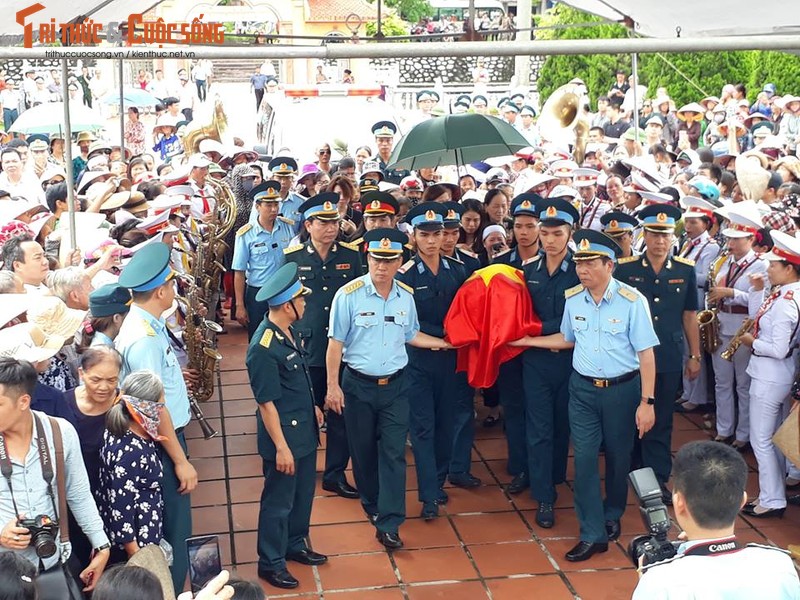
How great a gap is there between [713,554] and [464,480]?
3.92 meters

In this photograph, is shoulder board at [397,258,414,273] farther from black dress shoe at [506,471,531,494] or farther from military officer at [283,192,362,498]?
black dress shoe at [506,471,531,494]

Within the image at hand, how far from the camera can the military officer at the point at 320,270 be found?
275 inches

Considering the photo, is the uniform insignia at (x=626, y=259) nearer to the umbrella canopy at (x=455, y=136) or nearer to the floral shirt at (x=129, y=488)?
the umbrella canopy at (x=455, y=136)

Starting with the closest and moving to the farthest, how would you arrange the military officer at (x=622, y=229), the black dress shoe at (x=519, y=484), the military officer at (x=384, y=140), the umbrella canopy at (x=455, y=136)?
1. the black dress shoe at (x=519, y=484)
2. the military officer at (x=622, y=229)
3. the umbrella canopy at (x=455, y=136)
4. the military officer at (x=384, y=140)

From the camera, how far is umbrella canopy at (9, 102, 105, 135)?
530 inches

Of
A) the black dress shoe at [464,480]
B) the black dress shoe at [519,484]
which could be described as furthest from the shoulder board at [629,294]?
the black dress shoe at [464,480]

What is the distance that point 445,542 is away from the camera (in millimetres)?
5930

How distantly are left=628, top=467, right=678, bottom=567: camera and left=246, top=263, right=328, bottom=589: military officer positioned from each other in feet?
Result: 7.55

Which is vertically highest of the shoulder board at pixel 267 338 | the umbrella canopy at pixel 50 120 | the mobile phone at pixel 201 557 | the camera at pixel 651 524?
the umbrella canopy at pixel 50 120

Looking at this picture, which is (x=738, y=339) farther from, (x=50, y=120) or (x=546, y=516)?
(x=50, y=120)

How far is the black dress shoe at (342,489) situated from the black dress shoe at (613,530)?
1637 millimetres

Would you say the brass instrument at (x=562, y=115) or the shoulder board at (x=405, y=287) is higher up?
the brass instrument at (x=562, y=115)

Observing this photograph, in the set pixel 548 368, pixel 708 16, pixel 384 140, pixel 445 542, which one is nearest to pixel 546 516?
pixel 445 542

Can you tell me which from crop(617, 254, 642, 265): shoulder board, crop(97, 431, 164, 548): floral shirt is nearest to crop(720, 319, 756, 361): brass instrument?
crop(617, 254, 642, 265): shoulder board
